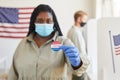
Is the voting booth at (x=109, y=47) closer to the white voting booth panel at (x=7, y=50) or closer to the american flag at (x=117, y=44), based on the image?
the american flag at (x=117, y=44)

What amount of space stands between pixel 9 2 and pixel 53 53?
3700 millimetres

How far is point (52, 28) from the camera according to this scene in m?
1.82

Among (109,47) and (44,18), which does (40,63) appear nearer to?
(44,18)

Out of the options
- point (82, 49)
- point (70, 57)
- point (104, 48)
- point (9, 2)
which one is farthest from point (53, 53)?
point (9, 2)

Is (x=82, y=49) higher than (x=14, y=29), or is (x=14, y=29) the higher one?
(x=14, y=29)

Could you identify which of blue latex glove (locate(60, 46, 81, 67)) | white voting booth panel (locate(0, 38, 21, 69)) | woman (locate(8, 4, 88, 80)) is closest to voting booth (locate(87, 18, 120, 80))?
woman (locate(8, 4, 88, 80))

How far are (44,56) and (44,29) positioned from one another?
22 centimetres

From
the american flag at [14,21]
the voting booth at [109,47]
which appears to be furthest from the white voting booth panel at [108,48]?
the american flag at [14,21]

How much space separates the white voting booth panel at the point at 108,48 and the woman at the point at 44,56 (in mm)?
355

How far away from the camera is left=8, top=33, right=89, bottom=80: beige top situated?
167 centimetres

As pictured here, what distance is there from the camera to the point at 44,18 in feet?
5.83

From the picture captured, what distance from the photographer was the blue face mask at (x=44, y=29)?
1810 mm

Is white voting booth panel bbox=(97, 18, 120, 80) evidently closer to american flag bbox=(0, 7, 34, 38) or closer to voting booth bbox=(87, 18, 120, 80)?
voting booth bbox=(87, 18, 120, 80)

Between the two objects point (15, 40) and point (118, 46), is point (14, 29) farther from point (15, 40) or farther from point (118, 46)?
point (118, 46)
